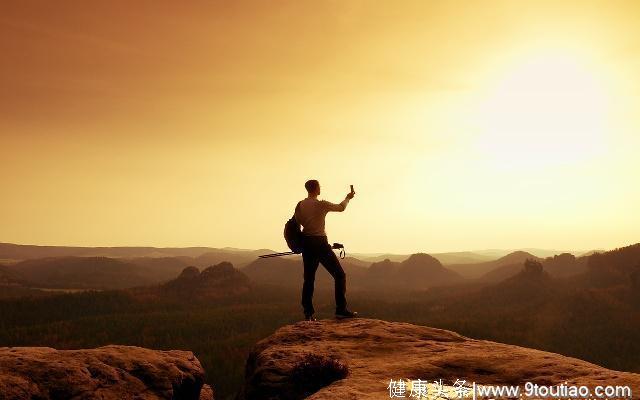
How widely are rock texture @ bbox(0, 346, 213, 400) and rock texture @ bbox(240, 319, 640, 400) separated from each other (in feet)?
5.34

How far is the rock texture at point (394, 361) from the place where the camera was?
6.37m

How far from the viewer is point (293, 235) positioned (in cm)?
1117

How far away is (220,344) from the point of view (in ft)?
114

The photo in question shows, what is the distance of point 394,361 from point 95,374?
572cm

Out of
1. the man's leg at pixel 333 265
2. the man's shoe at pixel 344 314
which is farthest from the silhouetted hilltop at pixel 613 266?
the man's leg at pixel 333 265

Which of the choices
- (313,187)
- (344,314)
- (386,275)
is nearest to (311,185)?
(313,187)

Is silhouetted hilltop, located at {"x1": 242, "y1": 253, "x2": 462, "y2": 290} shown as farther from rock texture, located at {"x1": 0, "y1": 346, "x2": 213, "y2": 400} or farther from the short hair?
rock texture, located at {"x1": 0, "y1": 346, "x2": 213, "y2": 400}

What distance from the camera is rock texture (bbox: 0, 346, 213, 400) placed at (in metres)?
6.37

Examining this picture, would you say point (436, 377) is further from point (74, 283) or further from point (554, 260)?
point (74, 283)

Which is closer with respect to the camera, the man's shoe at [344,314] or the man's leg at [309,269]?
the man's leg at [309,269]

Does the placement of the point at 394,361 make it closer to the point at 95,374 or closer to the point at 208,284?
the point at 95,374

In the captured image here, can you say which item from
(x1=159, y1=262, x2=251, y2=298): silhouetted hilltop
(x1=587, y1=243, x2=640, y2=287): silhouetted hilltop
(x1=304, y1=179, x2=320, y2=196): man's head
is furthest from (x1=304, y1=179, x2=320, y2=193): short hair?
(x1=587, y1=243, x2=640, y2=287): silhouetted hilltop

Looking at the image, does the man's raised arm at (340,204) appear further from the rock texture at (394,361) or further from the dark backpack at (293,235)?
the rock texture at (394,361)

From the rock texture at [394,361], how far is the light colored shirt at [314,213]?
261 centimetres
